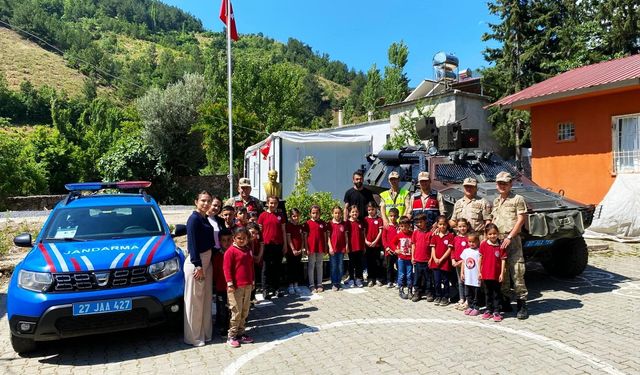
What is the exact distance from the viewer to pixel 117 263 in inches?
180

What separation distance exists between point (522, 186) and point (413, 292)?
2620 mm

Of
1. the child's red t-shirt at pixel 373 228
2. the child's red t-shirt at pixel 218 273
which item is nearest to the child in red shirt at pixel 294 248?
the child's red t-shirt at pixel 373 228

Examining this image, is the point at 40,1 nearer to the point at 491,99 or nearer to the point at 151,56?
the point at 151,56

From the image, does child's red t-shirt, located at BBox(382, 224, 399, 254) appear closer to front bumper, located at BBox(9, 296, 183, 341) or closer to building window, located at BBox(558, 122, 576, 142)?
front bumper, located at BBox(9, 296, 183, 341)

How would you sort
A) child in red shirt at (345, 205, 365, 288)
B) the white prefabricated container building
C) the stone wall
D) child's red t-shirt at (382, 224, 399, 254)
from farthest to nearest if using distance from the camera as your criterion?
1. the stone wall
2. the white prefabricated container building
3. child in red shirt at (345, 205, 365, 288)
4. child's red t-shirt at (382, 224, 399, 254)

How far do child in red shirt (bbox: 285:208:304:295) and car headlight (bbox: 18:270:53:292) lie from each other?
3280 millimetres

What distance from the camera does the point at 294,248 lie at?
6.98m

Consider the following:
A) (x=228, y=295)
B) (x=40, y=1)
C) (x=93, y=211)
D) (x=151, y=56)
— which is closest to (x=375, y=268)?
(x=228, y=295)

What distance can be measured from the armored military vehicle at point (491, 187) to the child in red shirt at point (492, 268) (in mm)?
792

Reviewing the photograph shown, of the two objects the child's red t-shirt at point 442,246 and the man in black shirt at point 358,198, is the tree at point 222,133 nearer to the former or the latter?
the man in black shirt at point 358,198

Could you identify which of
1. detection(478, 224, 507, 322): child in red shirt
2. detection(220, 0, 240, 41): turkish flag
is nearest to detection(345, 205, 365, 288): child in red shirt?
detection(478, 224, 507, 322): child in red shirt

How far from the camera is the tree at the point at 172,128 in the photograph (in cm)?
2961

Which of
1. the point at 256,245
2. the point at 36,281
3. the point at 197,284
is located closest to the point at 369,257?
the point at 256,245

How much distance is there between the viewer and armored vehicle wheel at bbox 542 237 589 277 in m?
7.16
